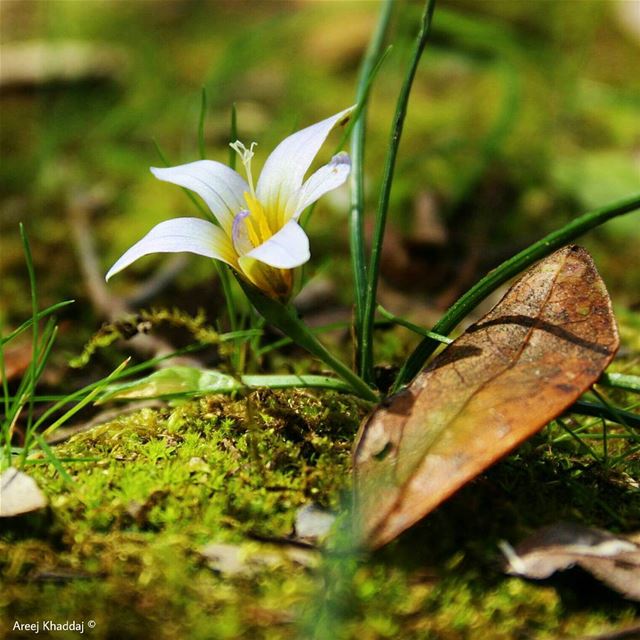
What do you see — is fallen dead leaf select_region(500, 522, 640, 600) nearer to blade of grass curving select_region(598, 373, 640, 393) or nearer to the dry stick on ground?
blade of grass curving select_region(598, 373, 640, 393)

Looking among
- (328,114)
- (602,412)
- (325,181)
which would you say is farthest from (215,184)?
(328,114)

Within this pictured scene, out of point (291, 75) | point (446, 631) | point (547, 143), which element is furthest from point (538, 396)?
point (291, 75)

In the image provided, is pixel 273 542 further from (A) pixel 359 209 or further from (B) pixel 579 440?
(A) pixel 359 209

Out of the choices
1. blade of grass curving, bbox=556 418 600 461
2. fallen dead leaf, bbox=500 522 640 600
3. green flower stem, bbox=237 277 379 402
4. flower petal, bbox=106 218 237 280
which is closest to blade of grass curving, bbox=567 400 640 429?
blade of grass curving, bbox=556 418 600 461

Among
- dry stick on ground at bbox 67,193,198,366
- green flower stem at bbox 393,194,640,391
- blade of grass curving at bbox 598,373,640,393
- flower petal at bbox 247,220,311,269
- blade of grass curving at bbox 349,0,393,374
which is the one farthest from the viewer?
dry stick on ground at bbox 67,193,198,366

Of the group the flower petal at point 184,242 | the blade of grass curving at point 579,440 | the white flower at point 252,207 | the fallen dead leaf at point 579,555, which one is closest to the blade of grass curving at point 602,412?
the blade of grass curving at point 579,440

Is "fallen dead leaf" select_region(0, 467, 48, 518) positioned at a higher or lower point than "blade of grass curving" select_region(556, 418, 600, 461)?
lower

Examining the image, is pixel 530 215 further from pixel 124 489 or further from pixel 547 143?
pixel 124 489
